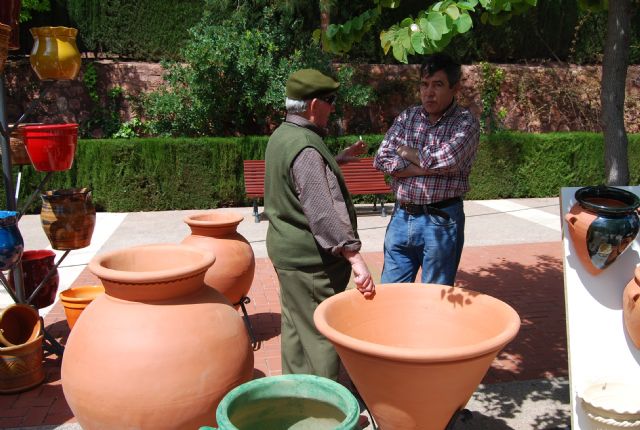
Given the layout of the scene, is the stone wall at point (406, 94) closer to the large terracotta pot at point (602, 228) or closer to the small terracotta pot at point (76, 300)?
the small terracotta pot at point (76, 300)

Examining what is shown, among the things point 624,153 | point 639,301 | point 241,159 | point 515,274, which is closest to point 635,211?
point 639,301

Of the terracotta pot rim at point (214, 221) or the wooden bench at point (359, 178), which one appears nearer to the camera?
the terracotta pot rim at point (214, 221)

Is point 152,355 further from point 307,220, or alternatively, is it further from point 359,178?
point 359,178

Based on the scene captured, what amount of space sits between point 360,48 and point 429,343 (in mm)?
13843

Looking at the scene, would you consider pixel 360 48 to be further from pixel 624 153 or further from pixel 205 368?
→ pixel 205 368

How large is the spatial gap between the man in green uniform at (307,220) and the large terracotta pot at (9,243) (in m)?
1.70

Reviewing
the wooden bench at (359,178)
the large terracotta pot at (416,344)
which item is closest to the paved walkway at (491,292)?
the wooden bench at (359,178)

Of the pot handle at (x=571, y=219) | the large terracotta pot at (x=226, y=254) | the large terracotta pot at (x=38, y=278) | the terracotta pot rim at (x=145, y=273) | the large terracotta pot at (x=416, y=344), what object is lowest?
the large terracotta pot at (x=38, y=278)

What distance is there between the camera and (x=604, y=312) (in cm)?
247

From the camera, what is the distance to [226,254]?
4047 millimetres

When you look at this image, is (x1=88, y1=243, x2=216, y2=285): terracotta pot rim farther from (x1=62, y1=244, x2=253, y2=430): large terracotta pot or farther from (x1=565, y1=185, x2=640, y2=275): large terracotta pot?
(x1=565, y1=185, x2=640, y2=275): large terracotta pot

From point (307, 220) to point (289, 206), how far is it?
4.5 inches

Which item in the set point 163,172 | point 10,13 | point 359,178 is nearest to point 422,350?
point 10,13

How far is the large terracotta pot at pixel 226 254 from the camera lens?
399 cm
